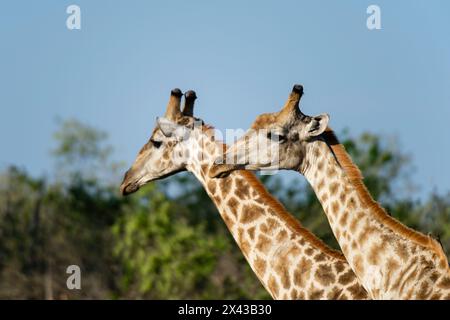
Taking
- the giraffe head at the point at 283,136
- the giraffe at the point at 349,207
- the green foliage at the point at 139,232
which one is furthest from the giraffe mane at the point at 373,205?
the green foliage at the point at 139,232

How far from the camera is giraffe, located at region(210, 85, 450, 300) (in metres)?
10.3

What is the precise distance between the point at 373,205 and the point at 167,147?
2.69 meters

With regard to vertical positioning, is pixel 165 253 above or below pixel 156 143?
below

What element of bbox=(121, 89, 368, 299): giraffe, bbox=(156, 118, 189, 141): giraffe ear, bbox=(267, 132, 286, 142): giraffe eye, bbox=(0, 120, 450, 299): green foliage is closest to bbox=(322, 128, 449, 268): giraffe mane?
bbox=(267, 132, 286, 142): giraffe eye

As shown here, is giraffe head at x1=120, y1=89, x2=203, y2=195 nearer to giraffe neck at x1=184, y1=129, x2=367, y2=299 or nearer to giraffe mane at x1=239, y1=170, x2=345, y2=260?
giraffe neck at x1=184, y1=129, x2=367, y2=299

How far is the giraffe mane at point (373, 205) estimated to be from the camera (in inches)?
405

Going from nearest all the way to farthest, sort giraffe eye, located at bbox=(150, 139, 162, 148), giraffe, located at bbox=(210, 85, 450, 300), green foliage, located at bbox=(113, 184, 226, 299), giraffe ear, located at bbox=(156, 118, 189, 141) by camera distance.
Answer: giraffe, located at bbox=(210, 85, 450, 300) < giraffe ear, located at bbox=(156, 118, 189, 141) < giraffe eye, located at bbox=(150, 139, 162, 148) < green foliage, located at bbox=(113, 184, 226, 299)

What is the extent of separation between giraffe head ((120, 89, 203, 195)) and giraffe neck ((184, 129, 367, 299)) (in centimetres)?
17

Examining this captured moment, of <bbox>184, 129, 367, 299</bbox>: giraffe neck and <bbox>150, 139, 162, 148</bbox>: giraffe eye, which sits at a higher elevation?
<bbox>150, 139, 162, 148</bbox>: giraffe eye

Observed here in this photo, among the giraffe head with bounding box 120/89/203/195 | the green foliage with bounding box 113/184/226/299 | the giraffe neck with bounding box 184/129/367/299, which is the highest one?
the giraffe head with bounding box 120/89/203/195

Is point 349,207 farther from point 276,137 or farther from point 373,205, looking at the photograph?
point 276,137

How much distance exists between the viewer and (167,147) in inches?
510

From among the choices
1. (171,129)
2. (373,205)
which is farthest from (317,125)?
(171,129)

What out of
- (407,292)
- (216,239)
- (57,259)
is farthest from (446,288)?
(57,259)
